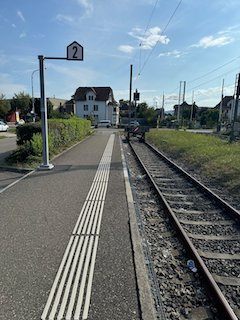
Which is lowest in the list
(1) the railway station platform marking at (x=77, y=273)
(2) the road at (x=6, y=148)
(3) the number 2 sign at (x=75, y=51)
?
(1) the railway station platform marking at (x=77, y=273)

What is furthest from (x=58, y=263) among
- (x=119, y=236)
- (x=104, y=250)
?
(x=119, y=236)

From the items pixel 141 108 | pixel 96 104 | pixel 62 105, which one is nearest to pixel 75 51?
pixel 96 104

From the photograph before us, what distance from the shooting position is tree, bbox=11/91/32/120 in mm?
55625

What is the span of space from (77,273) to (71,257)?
0.36m

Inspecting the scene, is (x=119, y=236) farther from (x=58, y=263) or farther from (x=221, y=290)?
(x=221, y=290)

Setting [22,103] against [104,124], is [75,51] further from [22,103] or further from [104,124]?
[22,103]

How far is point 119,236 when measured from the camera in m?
3.88

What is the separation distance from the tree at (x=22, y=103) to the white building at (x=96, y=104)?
11807 mm

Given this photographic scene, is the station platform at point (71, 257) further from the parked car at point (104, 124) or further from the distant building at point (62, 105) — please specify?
the distant building at point (62, 105)

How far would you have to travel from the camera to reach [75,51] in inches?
311

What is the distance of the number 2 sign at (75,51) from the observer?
25.7 ft

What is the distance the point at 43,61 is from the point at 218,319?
8.35 meters

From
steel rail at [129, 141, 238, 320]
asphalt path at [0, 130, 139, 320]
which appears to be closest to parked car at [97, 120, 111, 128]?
asphalt path at [0, 130, 139, 320]

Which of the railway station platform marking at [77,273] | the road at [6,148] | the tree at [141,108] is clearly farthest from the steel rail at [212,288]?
the tree at [141,108]
